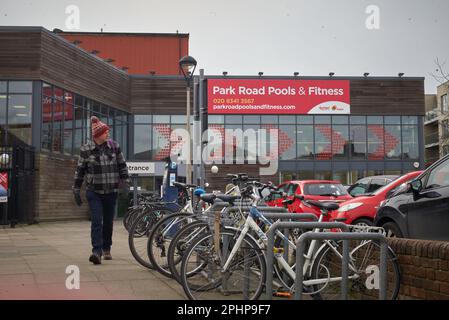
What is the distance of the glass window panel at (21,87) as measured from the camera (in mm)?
21641

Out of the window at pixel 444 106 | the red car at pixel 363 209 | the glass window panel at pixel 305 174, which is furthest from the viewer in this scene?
the glass window panel at pixel 305 174

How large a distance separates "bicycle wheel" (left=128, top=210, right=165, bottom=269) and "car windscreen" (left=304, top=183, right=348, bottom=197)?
21.6ft

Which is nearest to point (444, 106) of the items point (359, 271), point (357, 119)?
point (357, 119)

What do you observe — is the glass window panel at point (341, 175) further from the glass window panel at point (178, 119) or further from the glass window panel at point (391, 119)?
the glass window panel at point (178, 119)

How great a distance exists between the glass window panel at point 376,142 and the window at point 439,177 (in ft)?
96.3

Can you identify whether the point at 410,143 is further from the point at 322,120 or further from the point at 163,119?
the point at 163,119

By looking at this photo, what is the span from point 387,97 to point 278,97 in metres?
6.84

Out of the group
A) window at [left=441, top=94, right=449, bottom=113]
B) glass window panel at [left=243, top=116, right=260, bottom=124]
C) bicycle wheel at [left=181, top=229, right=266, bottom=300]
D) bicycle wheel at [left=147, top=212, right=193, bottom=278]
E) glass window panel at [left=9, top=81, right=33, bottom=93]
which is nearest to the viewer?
bicycle wheel at [left=181, top=229, right=266, bottom=300]

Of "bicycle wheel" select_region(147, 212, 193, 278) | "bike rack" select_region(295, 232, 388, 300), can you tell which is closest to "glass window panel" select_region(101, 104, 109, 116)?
"bicycle wheel" select_region(147, 212, 193, 278)

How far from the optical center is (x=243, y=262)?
5.06 meters

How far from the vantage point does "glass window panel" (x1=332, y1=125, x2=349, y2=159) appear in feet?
115

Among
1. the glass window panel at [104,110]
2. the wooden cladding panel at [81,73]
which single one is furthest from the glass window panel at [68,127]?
the glass window panel at [104,110]

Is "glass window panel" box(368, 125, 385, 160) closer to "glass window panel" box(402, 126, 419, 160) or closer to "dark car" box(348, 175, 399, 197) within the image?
"glass window panel" box(402, 126, 419, 160)
